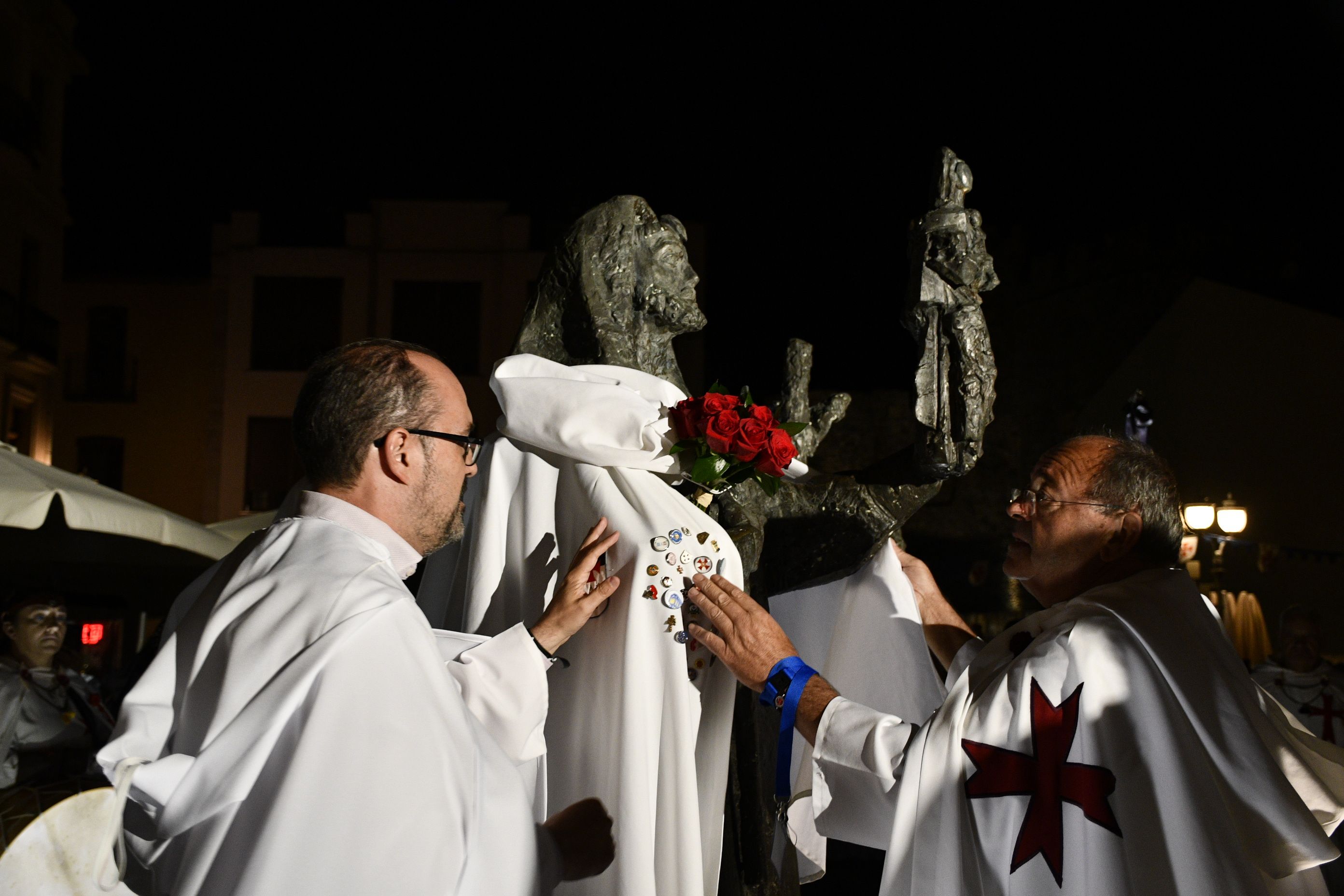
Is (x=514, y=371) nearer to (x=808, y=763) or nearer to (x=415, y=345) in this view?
(x=415, y=345)

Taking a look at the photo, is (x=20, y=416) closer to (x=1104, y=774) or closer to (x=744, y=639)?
(x=744, y=639)

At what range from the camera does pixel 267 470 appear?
20.8 meters

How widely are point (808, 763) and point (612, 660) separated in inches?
24.3

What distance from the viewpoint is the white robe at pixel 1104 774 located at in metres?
2.40

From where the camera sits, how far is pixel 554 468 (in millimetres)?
2979

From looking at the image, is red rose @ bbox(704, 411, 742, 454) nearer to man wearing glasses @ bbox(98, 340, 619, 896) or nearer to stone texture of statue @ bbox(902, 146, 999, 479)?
stone texture of statue @ bbox(902, 146, 999, 479)

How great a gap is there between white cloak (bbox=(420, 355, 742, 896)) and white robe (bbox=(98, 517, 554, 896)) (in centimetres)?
88

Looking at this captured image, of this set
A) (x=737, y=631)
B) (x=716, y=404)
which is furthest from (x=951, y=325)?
(x=737, y=631)

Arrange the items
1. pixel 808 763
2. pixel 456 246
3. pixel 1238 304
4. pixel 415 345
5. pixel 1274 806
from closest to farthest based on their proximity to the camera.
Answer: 1. pixel 415 345
2. pixel 1274 806
3. pixel 808 763
4. pixel 1238 304
5. pixel 456 246

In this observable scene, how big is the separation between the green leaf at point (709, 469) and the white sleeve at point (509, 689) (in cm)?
67

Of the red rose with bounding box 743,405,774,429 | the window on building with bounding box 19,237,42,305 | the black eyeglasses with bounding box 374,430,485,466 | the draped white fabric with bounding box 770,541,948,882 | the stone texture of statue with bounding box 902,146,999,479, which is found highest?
the window on building with bounding box 19,237,42,305

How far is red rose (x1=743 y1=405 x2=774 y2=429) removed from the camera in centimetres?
284

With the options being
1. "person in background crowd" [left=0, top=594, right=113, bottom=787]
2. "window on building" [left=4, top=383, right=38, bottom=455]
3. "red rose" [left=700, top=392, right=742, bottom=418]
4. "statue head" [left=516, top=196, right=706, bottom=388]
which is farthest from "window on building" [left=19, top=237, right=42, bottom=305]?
"red rose" [left=700, top=392, right=742, bottom=418]

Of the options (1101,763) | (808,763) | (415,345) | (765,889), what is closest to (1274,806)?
(1101,763)
